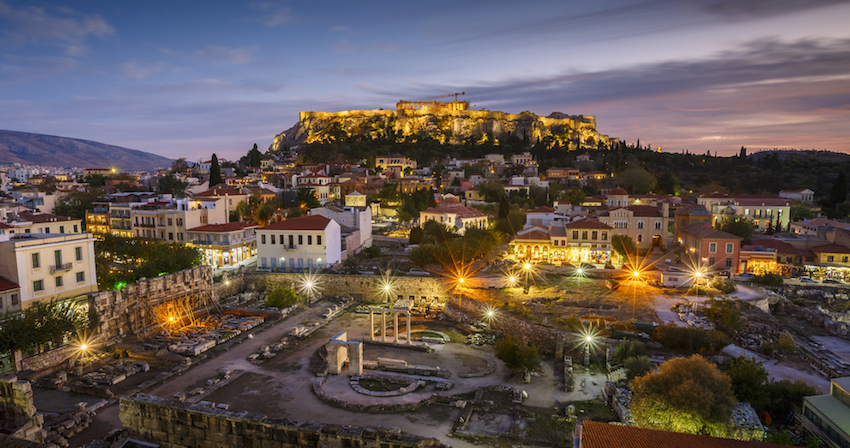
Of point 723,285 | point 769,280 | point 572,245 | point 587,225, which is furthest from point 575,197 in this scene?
point 723,285

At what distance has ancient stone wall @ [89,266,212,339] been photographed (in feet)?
84.2

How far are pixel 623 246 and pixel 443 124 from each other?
95.0m

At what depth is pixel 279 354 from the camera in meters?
24.3

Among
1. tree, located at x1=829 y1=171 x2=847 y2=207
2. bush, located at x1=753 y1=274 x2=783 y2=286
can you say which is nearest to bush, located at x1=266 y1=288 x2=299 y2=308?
bush, located at x1=753 y1=274 x2=783 y2=286

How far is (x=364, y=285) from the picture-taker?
118 feet

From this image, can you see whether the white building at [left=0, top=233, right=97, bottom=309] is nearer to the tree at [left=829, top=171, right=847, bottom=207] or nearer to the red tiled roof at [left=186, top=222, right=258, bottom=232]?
the red tiled roof at [left=186, top=222, right=258, bottom=232]

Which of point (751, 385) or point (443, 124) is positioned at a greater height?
point (443, 124)

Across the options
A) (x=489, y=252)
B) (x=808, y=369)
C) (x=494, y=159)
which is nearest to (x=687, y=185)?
(x=494, y=159)

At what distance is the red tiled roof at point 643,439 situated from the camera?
11059 millimetres

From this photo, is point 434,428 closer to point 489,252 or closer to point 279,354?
point 279,354

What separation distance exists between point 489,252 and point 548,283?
780 cm

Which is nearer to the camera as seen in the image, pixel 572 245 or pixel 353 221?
pixel 572 245

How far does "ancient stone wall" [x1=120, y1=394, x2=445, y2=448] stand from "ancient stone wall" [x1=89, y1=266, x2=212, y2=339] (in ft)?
42.8

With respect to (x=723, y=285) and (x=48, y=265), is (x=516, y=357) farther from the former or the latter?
(x=48, y=265)
